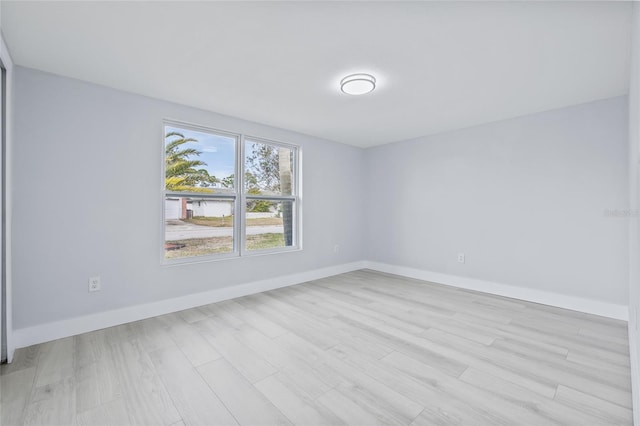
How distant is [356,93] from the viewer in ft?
8.73

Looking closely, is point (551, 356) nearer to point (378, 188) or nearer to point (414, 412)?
point (414, 412)

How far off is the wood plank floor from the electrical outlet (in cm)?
Result: 39

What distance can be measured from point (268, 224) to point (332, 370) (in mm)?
2394

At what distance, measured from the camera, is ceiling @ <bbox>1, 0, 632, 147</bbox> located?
5.52ft

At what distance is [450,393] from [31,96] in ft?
12.4

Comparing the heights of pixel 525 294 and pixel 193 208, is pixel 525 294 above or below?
below

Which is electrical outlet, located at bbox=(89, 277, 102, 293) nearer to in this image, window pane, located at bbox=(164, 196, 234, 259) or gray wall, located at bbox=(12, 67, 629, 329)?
gray wall, located at bbox=(12, 67, 629, 329)

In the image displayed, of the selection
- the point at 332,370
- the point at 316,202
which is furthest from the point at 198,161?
the point at 332,370

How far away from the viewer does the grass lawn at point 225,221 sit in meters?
3.27

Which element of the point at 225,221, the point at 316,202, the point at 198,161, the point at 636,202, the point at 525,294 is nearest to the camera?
the point at 636,202

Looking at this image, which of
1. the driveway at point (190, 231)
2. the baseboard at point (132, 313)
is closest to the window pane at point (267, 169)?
the driveway at point (190, 231)

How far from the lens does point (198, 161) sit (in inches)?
129

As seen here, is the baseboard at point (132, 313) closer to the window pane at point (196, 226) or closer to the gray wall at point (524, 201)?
the window pane at point (196, 226)

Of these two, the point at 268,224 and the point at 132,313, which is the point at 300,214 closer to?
the point at 268,224
